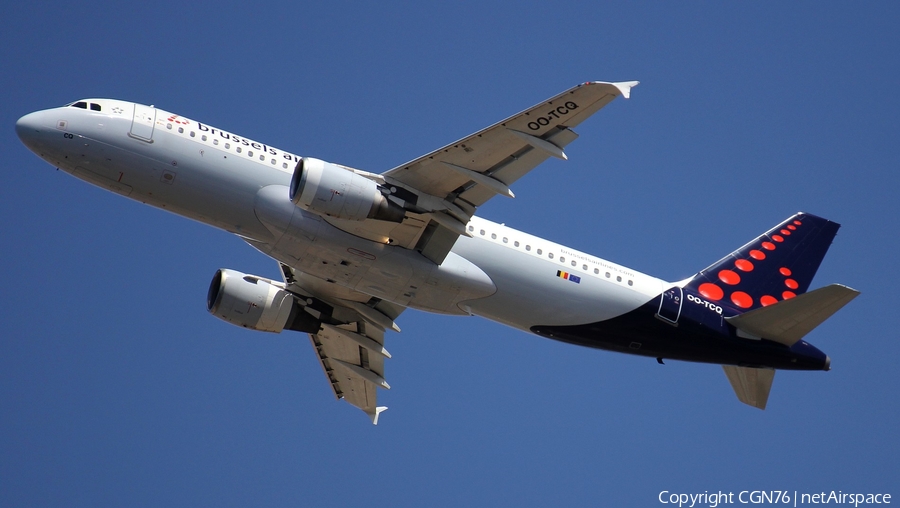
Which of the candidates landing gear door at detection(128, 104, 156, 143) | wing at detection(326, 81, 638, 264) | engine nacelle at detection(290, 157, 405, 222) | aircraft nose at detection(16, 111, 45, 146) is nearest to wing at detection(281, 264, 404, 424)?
wing at detection(326, 81, 638, 264)

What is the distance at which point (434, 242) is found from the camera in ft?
102

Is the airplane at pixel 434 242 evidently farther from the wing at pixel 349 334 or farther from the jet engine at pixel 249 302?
the wing at pixel 349 334

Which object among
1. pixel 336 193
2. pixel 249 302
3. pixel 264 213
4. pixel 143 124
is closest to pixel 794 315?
pixel 336 193

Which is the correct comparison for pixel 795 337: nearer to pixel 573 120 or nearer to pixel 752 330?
pixel 752 330

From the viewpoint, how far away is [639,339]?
3412 centimetres

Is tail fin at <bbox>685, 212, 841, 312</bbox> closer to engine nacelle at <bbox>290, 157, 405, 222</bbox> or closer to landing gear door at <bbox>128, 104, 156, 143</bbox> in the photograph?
engine nacelle at <bbox>290, 157, 405, 222</bbox>

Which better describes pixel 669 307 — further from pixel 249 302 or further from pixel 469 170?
pixel 249 302

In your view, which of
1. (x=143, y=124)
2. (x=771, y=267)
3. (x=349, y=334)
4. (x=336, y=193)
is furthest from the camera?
(x=349, y=334)

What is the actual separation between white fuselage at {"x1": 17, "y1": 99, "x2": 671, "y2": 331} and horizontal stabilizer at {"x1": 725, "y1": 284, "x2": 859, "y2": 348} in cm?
687

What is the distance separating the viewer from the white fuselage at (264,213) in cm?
2992

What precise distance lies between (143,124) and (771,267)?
2435 centimetres

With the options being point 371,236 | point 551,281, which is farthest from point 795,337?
point 371,236

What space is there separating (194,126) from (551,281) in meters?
13.1

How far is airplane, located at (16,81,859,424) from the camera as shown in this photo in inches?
1147
